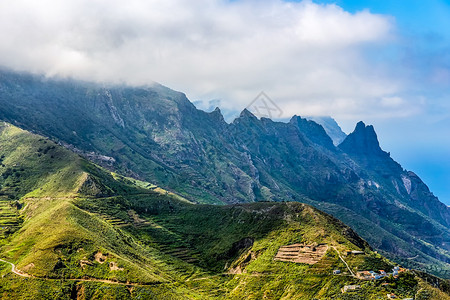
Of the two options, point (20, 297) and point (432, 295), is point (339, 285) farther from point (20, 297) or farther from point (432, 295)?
point (20, 297)

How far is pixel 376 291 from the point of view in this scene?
18162cm

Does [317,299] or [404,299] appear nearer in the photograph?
[404,299]

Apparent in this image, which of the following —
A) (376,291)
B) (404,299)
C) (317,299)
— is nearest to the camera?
(404,299)

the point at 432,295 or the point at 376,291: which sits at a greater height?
the point at 432,295

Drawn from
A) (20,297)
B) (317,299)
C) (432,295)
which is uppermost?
(432,295)

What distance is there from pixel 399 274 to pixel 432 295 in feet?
55.4

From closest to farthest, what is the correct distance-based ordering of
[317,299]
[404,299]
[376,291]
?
[404,299]
[376,291]
[317,299]

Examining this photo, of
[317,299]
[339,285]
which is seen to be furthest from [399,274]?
[317,299]

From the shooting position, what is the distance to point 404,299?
6678 inches

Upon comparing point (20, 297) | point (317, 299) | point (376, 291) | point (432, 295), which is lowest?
point (20, 297)

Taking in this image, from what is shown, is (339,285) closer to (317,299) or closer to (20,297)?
(317,299)

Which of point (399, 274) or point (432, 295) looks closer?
point (432, 295)

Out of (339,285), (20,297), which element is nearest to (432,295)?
(339,285)

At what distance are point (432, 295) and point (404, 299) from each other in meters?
19.2
